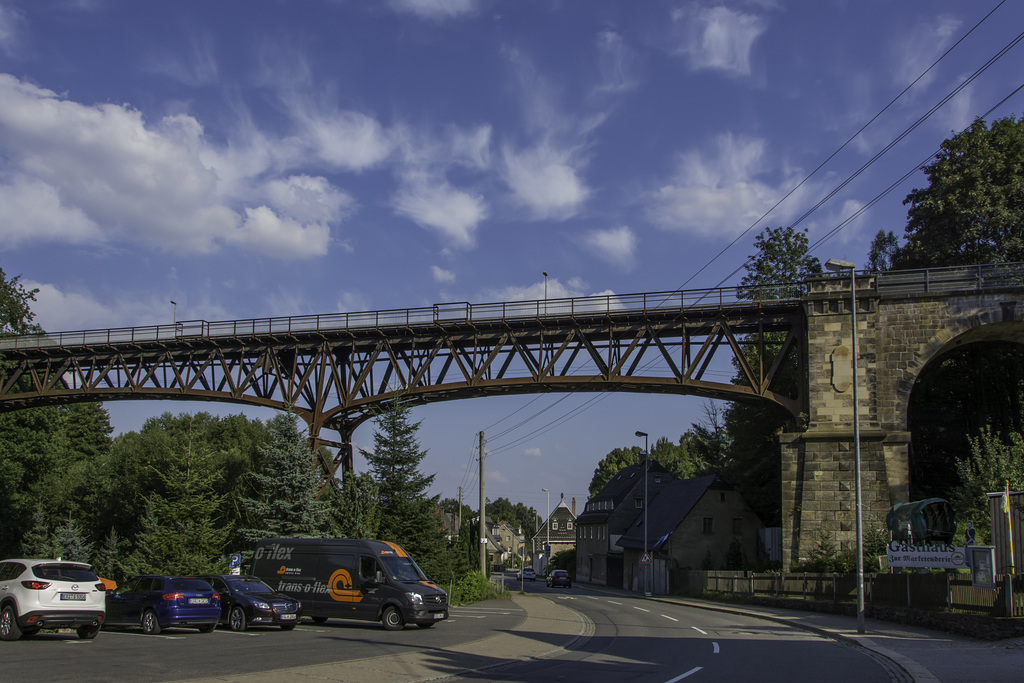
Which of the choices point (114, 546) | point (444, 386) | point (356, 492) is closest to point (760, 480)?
point (444, 386)

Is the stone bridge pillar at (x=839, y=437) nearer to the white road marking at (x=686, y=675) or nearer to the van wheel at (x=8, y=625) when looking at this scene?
the white road marking at (x=686, y=675)

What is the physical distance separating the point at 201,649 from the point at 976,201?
42447mm

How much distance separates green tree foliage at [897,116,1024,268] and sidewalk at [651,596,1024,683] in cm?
2470

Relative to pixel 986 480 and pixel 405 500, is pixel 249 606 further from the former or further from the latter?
pixel 986 480

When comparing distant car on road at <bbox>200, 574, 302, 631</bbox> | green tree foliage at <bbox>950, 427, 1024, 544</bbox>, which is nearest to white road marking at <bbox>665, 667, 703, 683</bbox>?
distant car on road at <bbox>200, 574, 302, 631</bbox>

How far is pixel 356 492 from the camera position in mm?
36906

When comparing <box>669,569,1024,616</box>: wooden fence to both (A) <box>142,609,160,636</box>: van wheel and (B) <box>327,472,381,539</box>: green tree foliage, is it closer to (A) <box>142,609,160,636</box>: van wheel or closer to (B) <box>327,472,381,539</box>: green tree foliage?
(B) <box>327,472,381,539</box>: green tree foliage

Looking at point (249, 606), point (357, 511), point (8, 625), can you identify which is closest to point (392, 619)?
point (249, 606)

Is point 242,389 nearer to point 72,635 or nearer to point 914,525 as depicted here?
point 72,635

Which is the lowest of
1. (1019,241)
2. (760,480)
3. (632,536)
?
(632,536)

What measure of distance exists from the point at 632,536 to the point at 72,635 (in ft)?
172

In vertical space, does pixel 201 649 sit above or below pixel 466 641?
above

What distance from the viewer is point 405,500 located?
37406mm

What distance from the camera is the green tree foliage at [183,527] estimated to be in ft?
114
